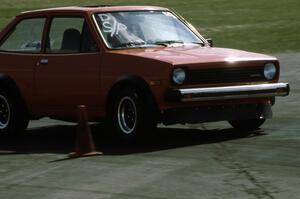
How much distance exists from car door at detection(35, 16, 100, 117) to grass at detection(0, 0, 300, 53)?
15932mm

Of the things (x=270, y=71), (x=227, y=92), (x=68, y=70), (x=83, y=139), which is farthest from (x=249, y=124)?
(x=83, y=139)

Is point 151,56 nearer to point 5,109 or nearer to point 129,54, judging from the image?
point 129,54

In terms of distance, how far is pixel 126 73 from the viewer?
10.0m

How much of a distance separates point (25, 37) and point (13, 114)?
3.47ft

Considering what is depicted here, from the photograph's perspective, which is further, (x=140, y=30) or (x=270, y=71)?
(x=140, y=30)

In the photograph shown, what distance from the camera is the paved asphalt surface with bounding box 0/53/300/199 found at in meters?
7.32

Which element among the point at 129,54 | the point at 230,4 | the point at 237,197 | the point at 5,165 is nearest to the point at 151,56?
the point at 129,54

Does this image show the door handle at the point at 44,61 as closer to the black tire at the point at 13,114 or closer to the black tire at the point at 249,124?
the black tire at the point at 13,114

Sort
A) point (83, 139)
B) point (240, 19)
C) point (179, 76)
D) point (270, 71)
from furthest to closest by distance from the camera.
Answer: point (240, 19), point (270, 71), point (179, 76), point (83, 139)

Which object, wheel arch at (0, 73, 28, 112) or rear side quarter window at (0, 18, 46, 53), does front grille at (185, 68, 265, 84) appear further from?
wheel arch at (0, 73, 28, 112)

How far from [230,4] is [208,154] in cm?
3966

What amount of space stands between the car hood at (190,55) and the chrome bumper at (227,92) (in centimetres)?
33

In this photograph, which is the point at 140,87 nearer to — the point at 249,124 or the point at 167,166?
the point at 167,166

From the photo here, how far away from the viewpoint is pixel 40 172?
27.9 feet
